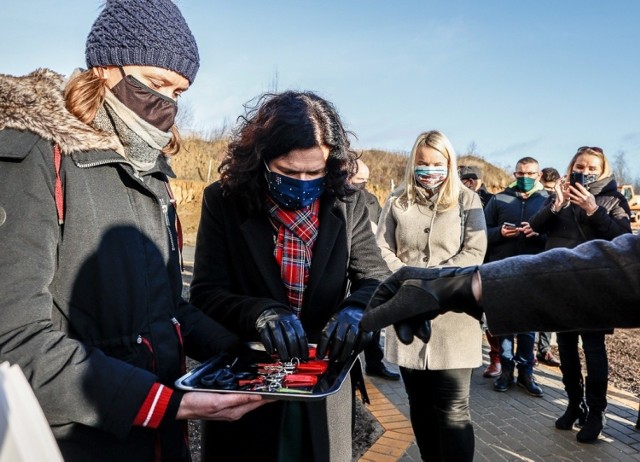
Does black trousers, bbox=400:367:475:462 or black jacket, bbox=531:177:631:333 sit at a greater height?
black jacket, bbox=531:177:631:333

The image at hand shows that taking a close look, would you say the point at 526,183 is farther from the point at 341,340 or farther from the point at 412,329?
the point at 412,329

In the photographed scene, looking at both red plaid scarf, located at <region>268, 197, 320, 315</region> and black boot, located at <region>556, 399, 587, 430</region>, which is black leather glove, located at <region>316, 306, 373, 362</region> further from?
black boot, located at <region>556, 399, 587, 430</region>

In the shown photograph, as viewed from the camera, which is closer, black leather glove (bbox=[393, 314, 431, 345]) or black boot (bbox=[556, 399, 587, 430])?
black leather glove (bbox=[393, 314, 431, 345])

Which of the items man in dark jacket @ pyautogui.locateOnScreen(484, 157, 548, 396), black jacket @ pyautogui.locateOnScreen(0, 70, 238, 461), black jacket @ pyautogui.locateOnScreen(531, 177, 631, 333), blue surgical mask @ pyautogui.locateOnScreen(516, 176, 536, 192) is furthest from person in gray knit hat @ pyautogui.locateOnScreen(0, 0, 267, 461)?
blue surgical mask @ pyautogui.locateOnScreen(516, 176, 536, 192)

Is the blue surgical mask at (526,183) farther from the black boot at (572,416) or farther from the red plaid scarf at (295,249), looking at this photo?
the red plaid scarf at (295,249)

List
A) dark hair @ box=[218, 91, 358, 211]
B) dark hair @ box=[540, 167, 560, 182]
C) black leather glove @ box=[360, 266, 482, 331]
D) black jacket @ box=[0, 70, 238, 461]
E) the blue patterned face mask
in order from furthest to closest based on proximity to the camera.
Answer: dark hair @ box=[540, 167, 560, 182] → the blue patterned face mask → dark hair @ box=[218, 91, 358, 211] → black leather glove @ box=[360, 266, 482, 331] → black jacket @ box=[0, 70, 238, 461]

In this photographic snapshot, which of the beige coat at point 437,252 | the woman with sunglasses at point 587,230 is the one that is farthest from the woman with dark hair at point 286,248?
the woman with sunglasses at point 587,230

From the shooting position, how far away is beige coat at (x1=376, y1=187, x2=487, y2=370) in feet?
9.78

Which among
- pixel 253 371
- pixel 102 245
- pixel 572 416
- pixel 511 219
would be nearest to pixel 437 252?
pixel 253 371

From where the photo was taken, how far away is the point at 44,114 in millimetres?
1386

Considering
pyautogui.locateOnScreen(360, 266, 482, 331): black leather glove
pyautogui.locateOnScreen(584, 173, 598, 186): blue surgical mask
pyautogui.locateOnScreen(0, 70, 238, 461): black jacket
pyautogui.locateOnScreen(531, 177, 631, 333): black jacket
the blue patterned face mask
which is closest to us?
pyautogui.locateOnScreen(0, 70, 238, 461): black jacket

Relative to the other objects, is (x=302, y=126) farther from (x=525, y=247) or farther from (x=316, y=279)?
(x=525, y=247)

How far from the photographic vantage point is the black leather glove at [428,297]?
1.43m

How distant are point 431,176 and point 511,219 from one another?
8.39 feet
